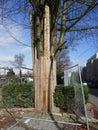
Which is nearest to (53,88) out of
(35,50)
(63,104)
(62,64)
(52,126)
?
(63,104)

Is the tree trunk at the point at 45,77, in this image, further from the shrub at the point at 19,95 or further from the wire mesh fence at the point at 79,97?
the wire mesh fence at the point at 79,97

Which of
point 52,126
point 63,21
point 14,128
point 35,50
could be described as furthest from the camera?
point 63,21

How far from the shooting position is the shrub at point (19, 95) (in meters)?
15.8

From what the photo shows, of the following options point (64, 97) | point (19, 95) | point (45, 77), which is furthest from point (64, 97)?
point (19, 95)

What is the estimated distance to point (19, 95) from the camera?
16.0m

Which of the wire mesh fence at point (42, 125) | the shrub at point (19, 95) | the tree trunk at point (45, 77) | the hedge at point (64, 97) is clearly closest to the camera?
the wire mesh fence at point (42, 125)

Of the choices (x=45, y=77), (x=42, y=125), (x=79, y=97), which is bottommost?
(x=42, y=125)

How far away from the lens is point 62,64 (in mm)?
66312

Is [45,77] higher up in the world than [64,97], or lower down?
higher up

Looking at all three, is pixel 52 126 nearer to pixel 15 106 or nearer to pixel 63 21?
pixel 15 106

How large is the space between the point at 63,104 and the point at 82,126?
17.4 feet

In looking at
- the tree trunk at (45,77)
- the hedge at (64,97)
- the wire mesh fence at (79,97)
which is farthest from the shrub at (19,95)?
the wire mesh fence at (79,97)

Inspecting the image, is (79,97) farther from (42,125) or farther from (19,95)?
(19,95)

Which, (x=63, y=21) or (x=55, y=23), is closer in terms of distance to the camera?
(x=55, y=23)
